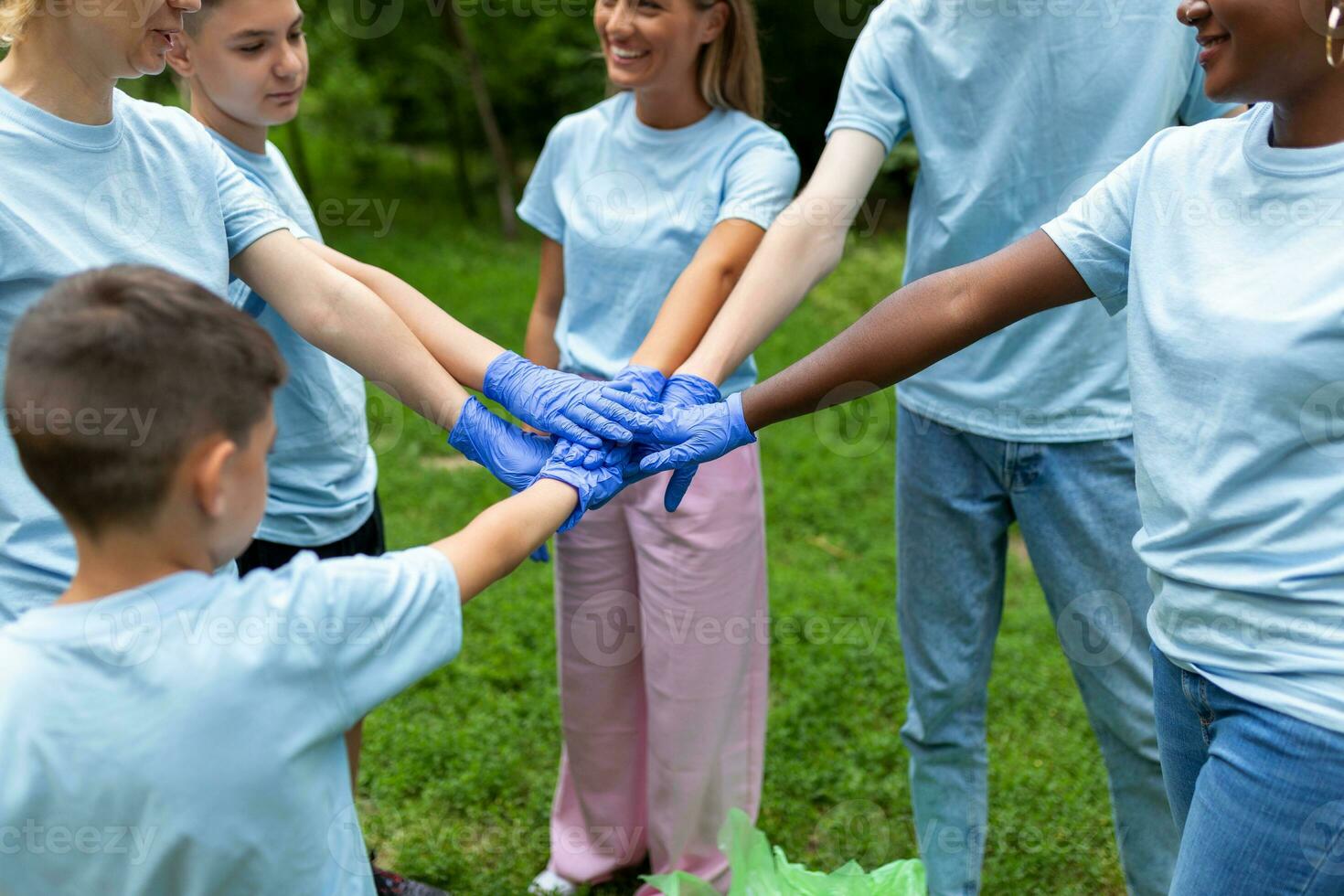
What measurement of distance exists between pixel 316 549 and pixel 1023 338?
4.73 feet

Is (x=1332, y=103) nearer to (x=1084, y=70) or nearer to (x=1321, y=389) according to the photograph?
(x=1321, y=389)

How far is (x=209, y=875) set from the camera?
4.72ft

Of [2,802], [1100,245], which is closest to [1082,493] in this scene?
[1100,245]

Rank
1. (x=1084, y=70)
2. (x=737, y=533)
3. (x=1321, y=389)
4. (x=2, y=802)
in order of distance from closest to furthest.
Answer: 1. (x=2, y=802)
2. (x=1321, y=389)
3. (x=1084, y=70)
4. (x=737, y=533)

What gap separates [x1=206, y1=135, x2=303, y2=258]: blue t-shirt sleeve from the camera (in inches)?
83.0

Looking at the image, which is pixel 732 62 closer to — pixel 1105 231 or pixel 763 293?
pixel 763 293

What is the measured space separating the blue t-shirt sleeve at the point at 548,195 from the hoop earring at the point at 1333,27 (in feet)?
5.79

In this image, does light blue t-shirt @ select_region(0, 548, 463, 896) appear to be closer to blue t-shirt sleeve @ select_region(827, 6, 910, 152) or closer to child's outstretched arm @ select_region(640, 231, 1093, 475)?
child's outstretched arm @ select_region(640, 231, 1093, 475)

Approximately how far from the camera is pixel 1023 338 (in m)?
2.49

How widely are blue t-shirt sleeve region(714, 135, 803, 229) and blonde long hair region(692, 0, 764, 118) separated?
0.15 metres

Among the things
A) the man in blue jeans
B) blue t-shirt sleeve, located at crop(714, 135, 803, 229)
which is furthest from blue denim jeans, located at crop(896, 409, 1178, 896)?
blue t-shirt sleeve, located at crop(714, 135, 803, 229)

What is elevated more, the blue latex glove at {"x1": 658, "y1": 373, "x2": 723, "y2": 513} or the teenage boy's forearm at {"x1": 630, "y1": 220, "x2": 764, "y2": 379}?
the teenage boy's forearm at {"x1": 630, "y1": 220, "x2": 764, "y2": 379}

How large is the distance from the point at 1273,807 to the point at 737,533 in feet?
4.61

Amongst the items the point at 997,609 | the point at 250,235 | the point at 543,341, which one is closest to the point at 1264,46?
the point at 997,609
